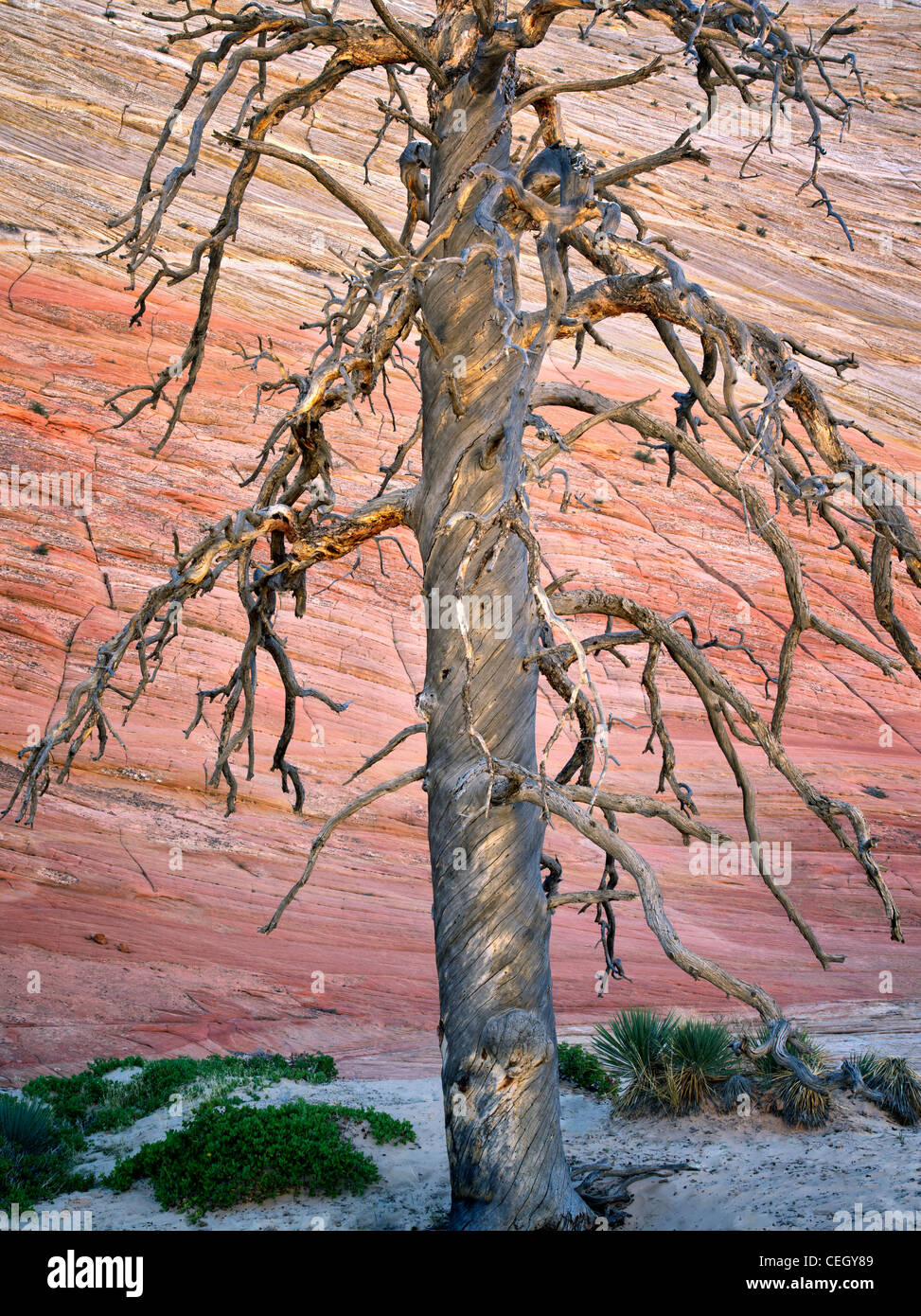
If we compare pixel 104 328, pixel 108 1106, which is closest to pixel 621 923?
pixel 108 1106

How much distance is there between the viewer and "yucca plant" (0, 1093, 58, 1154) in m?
6.92

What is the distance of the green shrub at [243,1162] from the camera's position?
20.5 feet

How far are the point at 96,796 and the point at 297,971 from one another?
3.40 m

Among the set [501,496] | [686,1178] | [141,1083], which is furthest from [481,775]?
[141,1083]

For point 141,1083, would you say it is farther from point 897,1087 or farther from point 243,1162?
point 897,1087

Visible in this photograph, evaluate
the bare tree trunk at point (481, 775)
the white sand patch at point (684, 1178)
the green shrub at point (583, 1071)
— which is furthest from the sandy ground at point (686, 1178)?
the bare tree trunk at point (481, 775)

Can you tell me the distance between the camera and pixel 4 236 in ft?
66.3

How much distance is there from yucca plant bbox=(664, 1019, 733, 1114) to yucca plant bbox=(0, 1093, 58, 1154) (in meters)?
4.24

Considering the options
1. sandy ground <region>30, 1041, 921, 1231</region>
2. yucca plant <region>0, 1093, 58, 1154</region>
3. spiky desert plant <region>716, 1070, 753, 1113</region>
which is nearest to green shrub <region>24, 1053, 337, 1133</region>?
sandy ground <region>30, 1041, 921, 1231</region>

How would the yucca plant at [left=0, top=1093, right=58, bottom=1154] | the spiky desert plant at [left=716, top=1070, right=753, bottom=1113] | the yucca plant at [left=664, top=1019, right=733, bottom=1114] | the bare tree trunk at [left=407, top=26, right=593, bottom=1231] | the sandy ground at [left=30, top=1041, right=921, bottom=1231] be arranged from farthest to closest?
the yucca plant at [left=664, top=1019, right=733, bottom=1114]
the spiky desert plant at [left=716, top=1070, right=753, bottom=1113]
the yucca plant at [left=0, top=1093, right=58, bottom=1154]
the sandy ground at [left=30, top=1041, right=921, bottom=1231]
the bare tree trunk at [left=407, top=26, right=593, bottom=1231]

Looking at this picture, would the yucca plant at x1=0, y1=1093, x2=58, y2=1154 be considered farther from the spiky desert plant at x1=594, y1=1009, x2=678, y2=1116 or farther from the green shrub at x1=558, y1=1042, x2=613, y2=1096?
the green shrub at x1=558, y1=1042, x2=613, y2=1096

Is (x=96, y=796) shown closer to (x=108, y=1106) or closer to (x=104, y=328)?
(x=108, y=1106)

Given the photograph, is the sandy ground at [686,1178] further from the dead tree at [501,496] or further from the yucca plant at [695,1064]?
the dead tree at [501,496]

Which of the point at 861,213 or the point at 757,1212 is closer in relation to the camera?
the point at 757,1212
